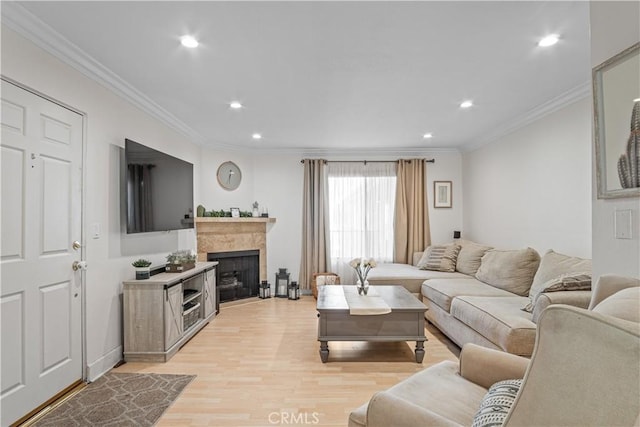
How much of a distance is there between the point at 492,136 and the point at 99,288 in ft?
16.4

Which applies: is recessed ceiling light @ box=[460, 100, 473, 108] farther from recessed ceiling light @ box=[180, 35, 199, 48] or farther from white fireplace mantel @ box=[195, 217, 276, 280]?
white fireplace mantel @ box=[195, 217, 276, 280]

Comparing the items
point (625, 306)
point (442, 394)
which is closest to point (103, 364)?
point (442, 394)

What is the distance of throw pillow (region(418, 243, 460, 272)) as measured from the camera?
4.65 metres

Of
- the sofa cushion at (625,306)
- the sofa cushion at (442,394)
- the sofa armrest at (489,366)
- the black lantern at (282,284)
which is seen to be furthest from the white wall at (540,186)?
the black lantern at (282,284)

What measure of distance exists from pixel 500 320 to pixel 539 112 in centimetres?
246

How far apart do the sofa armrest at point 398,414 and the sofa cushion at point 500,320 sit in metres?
1.57

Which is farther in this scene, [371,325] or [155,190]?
[155,190]

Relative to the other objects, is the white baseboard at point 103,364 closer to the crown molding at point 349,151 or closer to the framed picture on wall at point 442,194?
the crown molding at point 349,151

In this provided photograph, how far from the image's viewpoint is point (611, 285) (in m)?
1.20

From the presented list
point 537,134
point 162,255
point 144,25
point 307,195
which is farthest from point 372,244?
point 144,25

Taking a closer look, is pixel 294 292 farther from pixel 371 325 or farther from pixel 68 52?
pixel 68 52

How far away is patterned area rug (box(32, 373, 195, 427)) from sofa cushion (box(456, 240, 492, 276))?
11.9 feet

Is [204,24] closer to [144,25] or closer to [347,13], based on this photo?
[144,25]

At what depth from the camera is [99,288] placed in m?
2.65
